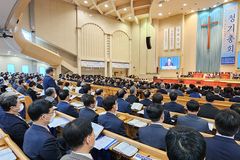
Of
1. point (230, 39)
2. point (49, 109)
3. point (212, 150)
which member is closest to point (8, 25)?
point (49, 109)

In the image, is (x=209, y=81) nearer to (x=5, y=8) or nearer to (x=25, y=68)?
(x=5, y=8)

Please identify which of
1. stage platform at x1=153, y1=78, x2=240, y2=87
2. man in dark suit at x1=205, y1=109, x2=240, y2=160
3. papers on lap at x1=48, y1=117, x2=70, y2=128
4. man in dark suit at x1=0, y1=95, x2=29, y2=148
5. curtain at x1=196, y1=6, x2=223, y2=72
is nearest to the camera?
man in dark suit at x1=205, y1=109, x2=240, y2=160

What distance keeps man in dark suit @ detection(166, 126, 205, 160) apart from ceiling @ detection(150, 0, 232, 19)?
11632 millimetres

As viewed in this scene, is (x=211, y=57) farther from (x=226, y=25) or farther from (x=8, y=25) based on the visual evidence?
(x=8, y=25)

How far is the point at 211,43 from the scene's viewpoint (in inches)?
524

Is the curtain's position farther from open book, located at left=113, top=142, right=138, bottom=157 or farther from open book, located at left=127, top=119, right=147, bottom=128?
open book, located at left=113, top=142, right=138, bottom=157

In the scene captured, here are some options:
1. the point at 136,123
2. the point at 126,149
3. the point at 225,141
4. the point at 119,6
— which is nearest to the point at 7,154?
the point at 126,149

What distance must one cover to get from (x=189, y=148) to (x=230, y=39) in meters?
13.6

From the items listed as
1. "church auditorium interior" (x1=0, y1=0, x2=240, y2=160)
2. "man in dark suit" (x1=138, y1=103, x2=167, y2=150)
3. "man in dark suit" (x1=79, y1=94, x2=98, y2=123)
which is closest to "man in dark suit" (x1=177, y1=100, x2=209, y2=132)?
"church auditorium interior" (x1=0, y1=0, x2=240, y2=160)

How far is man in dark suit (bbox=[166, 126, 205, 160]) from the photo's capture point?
32.6 inches

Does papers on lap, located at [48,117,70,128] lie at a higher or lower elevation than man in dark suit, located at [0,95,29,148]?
lower

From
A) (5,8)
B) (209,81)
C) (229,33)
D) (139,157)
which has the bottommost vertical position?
(139,157)

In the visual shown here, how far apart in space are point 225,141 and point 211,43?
1371 centimetres

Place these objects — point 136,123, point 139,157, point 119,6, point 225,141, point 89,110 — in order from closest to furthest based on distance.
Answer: point 225,141
point 139,157
point 136,123
point 89,110
point 119,6
